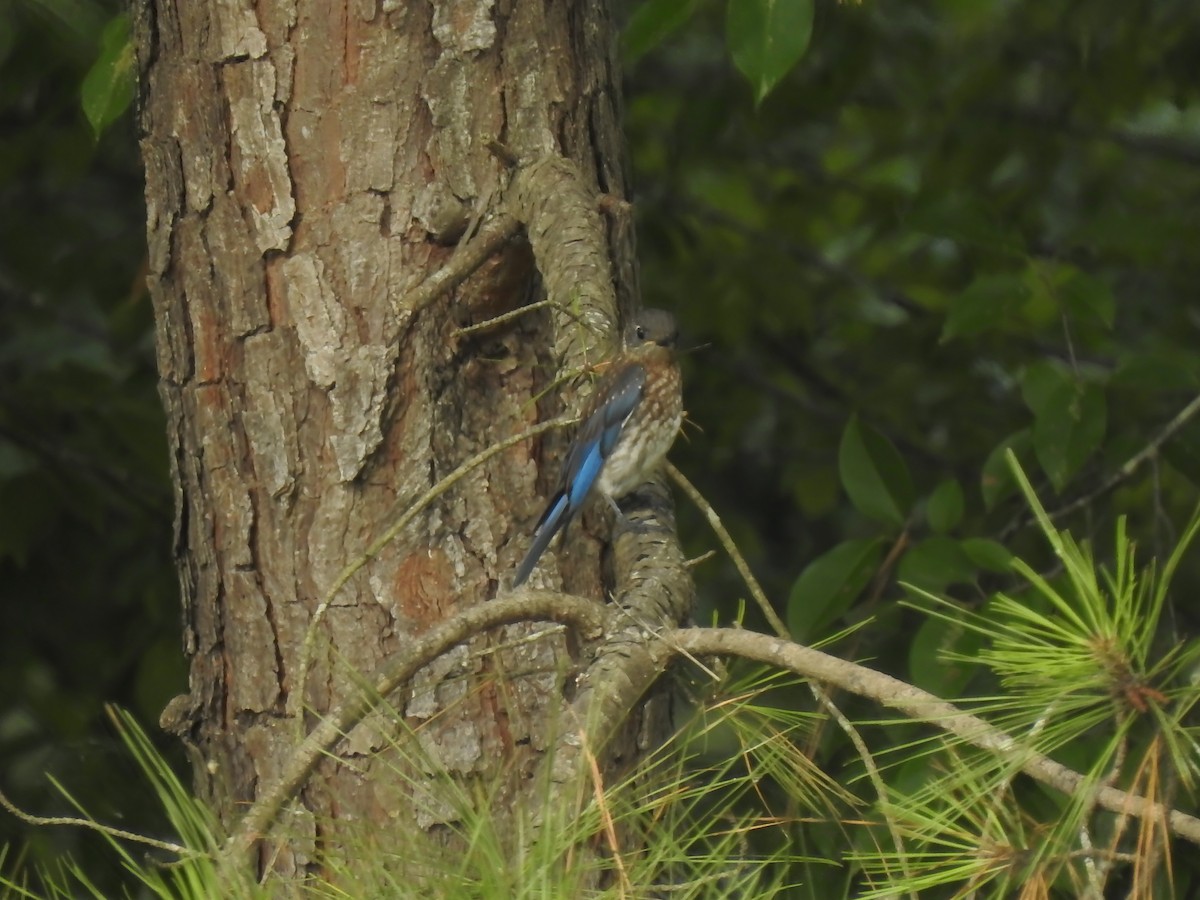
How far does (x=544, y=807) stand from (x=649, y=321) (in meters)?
2.03

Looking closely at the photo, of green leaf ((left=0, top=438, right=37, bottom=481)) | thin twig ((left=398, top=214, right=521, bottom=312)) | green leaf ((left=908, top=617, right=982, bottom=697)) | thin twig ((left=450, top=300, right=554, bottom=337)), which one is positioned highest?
thin twig ((left=398, top=214, right=521, bottom=312))

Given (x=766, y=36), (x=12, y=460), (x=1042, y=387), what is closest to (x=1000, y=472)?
(x=1042, y=387)

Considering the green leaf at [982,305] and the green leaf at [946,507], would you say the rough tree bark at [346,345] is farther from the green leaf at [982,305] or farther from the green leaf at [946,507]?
the green leaf at [982,305]

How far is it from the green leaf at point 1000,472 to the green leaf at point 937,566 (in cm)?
29

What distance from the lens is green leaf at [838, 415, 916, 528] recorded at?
3520mm

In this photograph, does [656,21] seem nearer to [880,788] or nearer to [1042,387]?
[1042,387]

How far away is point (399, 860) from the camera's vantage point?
165 centimetres

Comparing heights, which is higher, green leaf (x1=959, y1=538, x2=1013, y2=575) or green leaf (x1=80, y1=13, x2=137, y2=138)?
green leaf (x1=80, y1=13, x2=137, y2=138)

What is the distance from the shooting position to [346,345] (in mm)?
2607

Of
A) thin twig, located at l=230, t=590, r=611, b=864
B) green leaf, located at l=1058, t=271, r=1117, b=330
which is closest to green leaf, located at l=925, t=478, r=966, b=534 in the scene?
green leaf, located at l=1058, t=271, r=1117, b=330

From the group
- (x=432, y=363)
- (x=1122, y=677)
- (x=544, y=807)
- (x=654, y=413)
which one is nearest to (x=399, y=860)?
(x=544, y=807)

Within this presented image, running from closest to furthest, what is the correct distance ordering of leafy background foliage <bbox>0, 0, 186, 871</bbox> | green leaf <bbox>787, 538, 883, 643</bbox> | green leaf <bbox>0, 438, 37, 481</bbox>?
green leaf <bbox>787, 538, 883, 643</bbox> < leafy background foliage <bbox>0, 0, 186, 871</bbox> < green leaf <bbox>0, 438, 37, 481</bbox>

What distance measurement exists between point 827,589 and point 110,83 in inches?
69.4

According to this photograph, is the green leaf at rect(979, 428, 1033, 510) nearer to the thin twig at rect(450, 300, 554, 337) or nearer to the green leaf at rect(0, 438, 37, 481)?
the thin twig at rect(450, 300, 554, 337)
